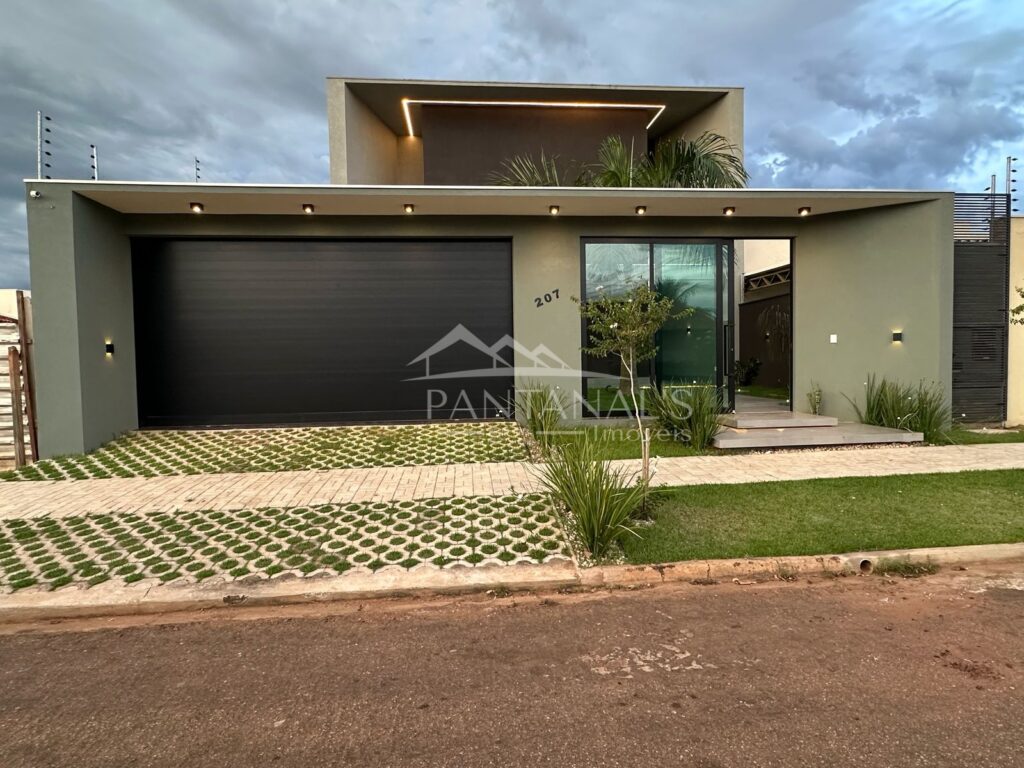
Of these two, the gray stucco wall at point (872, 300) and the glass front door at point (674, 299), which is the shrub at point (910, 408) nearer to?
the gray stucco wall at point (872, 300)

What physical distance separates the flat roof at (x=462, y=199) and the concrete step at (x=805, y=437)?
4.09 m

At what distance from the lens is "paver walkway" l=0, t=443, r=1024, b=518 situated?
5844 millimetres

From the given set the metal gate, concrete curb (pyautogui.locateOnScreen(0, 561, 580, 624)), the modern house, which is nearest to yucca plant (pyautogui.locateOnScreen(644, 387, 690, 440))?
the modern house

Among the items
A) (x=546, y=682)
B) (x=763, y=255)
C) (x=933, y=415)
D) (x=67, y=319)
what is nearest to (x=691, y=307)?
(x=933, y=415)

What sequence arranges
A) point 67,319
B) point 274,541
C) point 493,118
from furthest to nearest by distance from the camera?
point 493,118 < point 67,319 < point 274,541

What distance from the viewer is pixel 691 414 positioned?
845 cm

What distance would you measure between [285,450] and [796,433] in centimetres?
838

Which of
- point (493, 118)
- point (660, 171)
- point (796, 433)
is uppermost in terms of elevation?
point (493, 118)

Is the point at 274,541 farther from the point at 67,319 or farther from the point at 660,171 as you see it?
the point at 660,171

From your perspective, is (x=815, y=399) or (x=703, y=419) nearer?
(x=703, y=419)

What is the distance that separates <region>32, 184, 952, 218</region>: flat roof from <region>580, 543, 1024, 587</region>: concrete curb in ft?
21.0

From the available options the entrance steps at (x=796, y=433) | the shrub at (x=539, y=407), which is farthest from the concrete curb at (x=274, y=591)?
the entrance steps at (x=796, y=433)

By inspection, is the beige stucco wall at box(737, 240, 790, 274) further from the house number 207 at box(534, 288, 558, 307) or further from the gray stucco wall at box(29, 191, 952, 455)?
the house number 207 at box(534, 288, 558, 307)

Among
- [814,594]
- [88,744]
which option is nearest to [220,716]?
[88,744]
